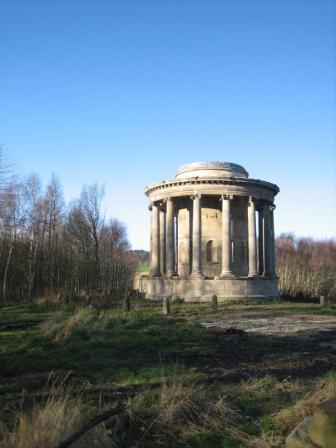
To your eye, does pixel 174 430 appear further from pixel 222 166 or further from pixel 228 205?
pixel 222 166

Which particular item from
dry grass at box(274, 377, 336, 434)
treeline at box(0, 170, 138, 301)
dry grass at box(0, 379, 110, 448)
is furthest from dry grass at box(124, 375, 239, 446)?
treeline at box(0, 170, 138, 301)

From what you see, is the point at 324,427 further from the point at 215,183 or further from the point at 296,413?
the point at 215,183

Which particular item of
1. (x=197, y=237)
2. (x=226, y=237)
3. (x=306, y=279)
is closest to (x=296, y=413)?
(x=226, y=237)

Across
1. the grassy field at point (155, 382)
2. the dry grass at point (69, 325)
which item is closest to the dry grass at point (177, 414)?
the grassy field at point (155, 382)

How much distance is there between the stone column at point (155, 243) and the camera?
37094mm

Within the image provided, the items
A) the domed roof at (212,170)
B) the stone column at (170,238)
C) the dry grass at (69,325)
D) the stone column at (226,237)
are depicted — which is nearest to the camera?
the dry grass at (69,325)

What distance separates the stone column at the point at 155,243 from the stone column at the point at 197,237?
4663mm

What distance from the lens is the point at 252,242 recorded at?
112 feet

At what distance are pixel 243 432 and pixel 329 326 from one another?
43.0ft

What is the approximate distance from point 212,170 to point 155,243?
7.41 metres

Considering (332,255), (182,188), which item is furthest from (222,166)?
(332,255)

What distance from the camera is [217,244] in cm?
3612

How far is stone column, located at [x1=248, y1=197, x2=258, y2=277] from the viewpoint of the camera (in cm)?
3406

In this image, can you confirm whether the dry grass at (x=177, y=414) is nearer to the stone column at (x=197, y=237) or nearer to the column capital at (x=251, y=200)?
the stone column at (x=197, y=237)
